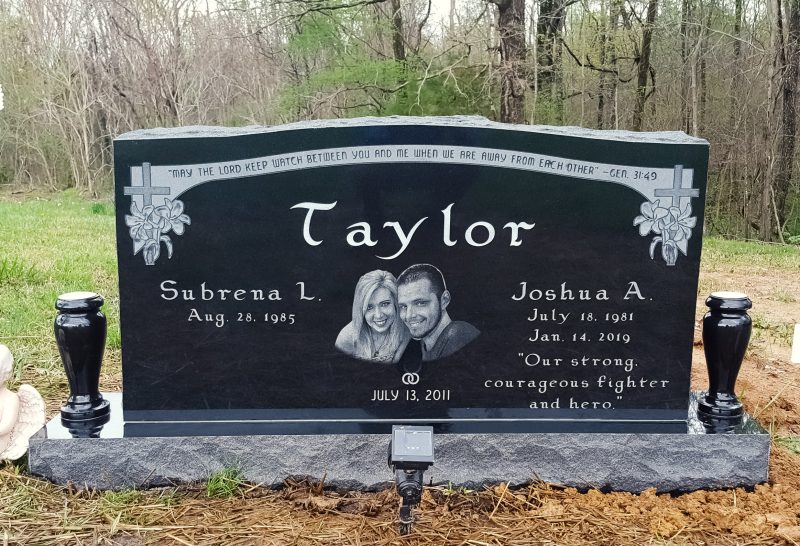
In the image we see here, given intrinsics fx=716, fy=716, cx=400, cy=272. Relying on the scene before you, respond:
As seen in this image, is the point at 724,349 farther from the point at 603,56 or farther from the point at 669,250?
the point at 603,56

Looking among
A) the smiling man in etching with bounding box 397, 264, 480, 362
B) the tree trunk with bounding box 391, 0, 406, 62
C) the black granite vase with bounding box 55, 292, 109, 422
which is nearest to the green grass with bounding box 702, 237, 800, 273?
the smiling man in etching with bounding box 397, 264, 480, 362

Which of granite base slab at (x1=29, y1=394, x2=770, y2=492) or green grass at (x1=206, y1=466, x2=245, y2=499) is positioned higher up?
granite base slab at (x1=29, y1=394, x2=770, y2=492)

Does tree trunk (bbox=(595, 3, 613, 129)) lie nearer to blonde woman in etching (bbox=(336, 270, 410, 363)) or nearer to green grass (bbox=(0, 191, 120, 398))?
green grass (bbox=(0, 191, 120, 398))

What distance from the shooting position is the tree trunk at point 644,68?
12.8 metres

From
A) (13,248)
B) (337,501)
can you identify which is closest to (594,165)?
(337,501)

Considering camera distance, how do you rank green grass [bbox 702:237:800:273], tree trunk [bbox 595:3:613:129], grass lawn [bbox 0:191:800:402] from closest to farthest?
grass lawn [bbox 0:191:800:402], green grass [bbox 702:237:800:273], tree trunk [bbox 595:3:613:129]

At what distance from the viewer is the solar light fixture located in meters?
2.47

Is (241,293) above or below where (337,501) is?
above

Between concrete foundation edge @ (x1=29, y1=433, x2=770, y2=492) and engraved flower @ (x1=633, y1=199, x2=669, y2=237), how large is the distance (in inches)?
33.9

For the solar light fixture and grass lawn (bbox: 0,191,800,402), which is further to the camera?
grass lawn (bbox: 0,191,800,402)

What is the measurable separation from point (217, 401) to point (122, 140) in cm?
113

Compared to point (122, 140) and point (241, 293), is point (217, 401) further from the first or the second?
point (122, 140)

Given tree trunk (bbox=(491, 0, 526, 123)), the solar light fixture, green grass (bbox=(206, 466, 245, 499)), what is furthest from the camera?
tree trunk (bbox=(491, 0, 526, 123))

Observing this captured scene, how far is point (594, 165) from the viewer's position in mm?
2904
